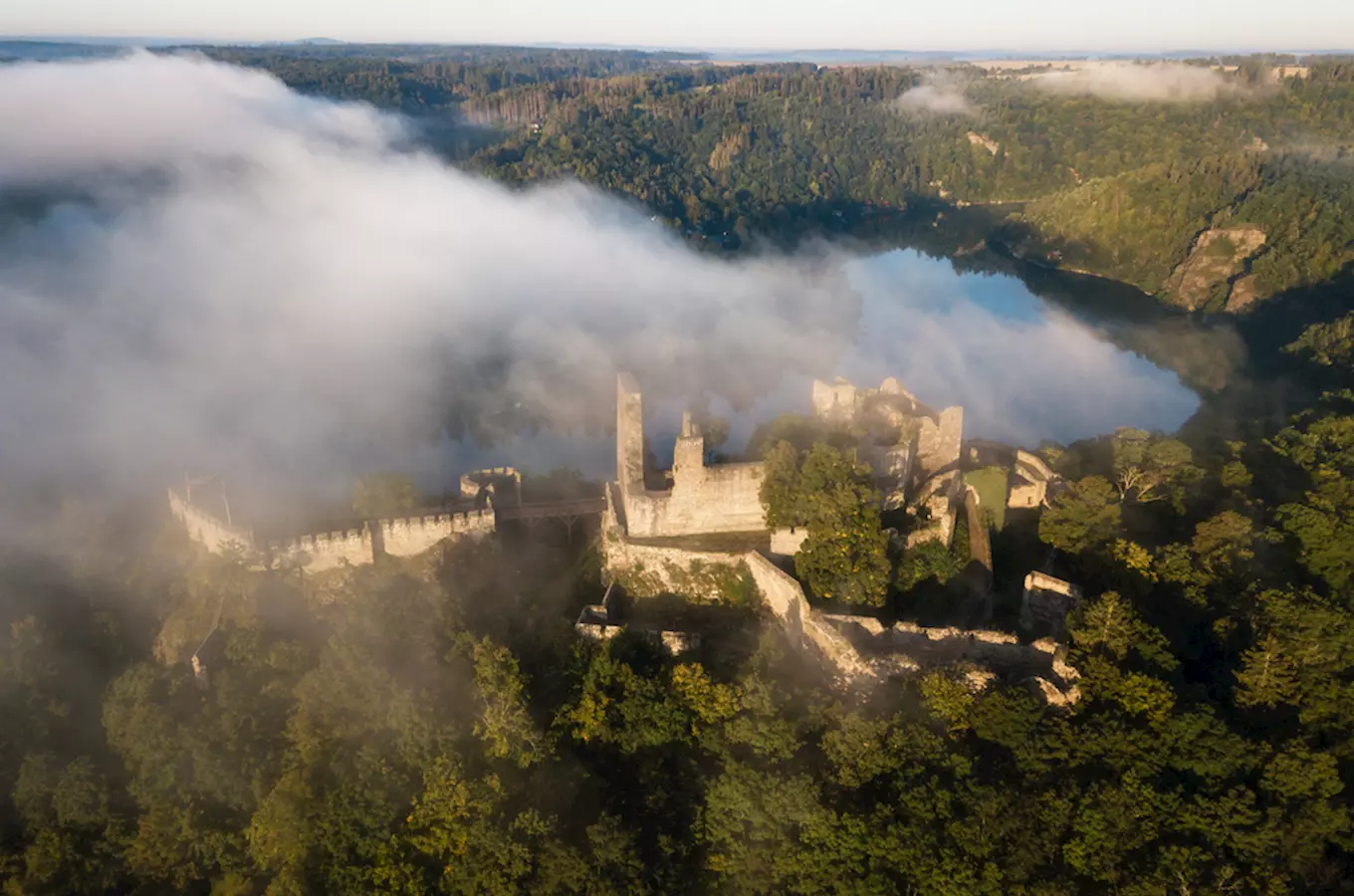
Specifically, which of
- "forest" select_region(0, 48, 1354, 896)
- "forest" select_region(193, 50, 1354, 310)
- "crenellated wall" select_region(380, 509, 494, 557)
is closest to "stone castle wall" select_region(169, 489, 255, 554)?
"forest" select_region(0, 48, 1354, 896)

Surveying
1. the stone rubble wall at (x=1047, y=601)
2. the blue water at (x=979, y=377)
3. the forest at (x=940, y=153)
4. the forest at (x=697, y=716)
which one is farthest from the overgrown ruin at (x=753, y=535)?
the forest at (x=940, y=153)

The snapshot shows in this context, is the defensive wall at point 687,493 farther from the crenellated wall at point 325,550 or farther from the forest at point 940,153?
the forest at point 940,153

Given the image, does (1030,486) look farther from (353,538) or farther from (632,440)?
(353,538)

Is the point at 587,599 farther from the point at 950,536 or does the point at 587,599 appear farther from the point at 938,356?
the point at 938,356

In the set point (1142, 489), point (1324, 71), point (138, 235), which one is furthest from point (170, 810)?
point (1324, 71)

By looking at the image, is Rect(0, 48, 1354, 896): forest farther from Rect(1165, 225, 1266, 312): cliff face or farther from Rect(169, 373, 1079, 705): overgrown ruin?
Rect(1165, 225, 1266, 312): cliff face
